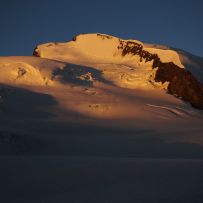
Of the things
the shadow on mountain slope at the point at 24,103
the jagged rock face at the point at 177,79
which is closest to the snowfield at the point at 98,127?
the shadow on mountain slope at the point at 24,103

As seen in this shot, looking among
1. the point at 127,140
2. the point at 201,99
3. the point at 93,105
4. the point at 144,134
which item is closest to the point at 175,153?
the point at 127,140

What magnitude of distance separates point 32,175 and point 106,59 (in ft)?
127

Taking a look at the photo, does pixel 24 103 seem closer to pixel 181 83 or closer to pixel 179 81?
pixel 181 83

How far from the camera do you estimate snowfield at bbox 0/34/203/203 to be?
5.73 metres

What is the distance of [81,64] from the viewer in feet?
131

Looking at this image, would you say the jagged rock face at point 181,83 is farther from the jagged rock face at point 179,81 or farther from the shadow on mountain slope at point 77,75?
A: the shadow on mountain slope at point 77,75

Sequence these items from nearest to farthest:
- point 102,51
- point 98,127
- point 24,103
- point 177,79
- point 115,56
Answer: point 98,127 < point 24,103 < point 177,79 < point 115,56 < point 102,51

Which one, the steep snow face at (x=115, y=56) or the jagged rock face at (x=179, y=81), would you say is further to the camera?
the steep snow face at (x=115, y=56)

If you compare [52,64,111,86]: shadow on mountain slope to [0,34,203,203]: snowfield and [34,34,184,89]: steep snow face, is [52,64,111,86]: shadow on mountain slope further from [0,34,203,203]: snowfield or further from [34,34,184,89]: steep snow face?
[34,34,184,89]: steep snow face

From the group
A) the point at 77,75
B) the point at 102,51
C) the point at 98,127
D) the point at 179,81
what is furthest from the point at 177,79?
the point at 98,127

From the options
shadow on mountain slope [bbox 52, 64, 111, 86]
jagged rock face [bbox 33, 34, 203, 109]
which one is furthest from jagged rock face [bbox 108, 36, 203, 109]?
shadow on mountain slope [bbox 52, 64, 111, 86]

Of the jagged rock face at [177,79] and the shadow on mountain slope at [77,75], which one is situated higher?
the jagged rock face at [177,79]

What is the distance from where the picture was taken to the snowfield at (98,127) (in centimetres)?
573

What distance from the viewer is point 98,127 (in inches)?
846
